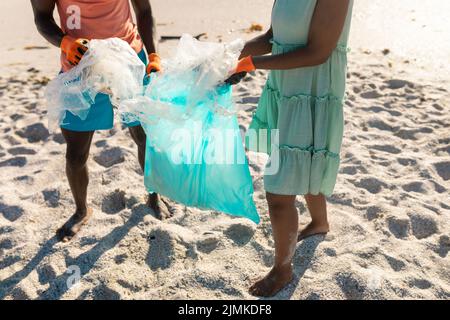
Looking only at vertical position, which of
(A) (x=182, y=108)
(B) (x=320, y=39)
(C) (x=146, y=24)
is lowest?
(A) (x=182, y=108)

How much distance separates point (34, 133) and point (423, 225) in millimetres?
2868

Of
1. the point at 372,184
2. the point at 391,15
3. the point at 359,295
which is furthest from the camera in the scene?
the point at 391,15

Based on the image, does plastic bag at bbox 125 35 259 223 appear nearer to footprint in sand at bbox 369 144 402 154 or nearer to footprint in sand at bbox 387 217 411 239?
footprint in sand at bbox 387 217 411 239

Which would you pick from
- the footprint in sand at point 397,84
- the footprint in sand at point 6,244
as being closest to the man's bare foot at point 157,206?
the footprint in sand at point 6,244

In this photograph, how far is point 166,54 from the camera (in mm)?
5367

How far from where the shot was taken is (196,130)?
91.6 inches

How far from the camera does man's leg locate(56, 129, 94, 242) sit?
2615 mm

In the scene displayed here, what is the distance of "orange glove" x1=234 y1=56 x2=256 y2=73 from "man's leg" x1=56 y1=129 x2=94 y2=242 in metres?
0.99

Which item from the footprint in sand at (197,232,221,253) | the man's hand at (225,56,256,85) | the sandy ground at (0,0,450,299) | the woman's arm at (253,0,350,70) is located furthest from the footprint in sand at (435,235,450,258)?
the man's hand at (225,56,256,85)

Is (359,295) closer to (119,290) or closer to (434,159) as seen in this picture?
(119,290)

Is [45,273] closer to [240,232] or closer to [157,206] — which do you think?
[157,206]

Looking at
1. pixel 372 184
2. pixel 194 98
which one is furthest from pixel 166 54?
pixel 194 98

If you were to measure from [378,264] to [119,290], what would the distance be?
49.3 inches

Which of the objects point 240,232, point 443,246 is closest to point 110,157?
point 240,232
